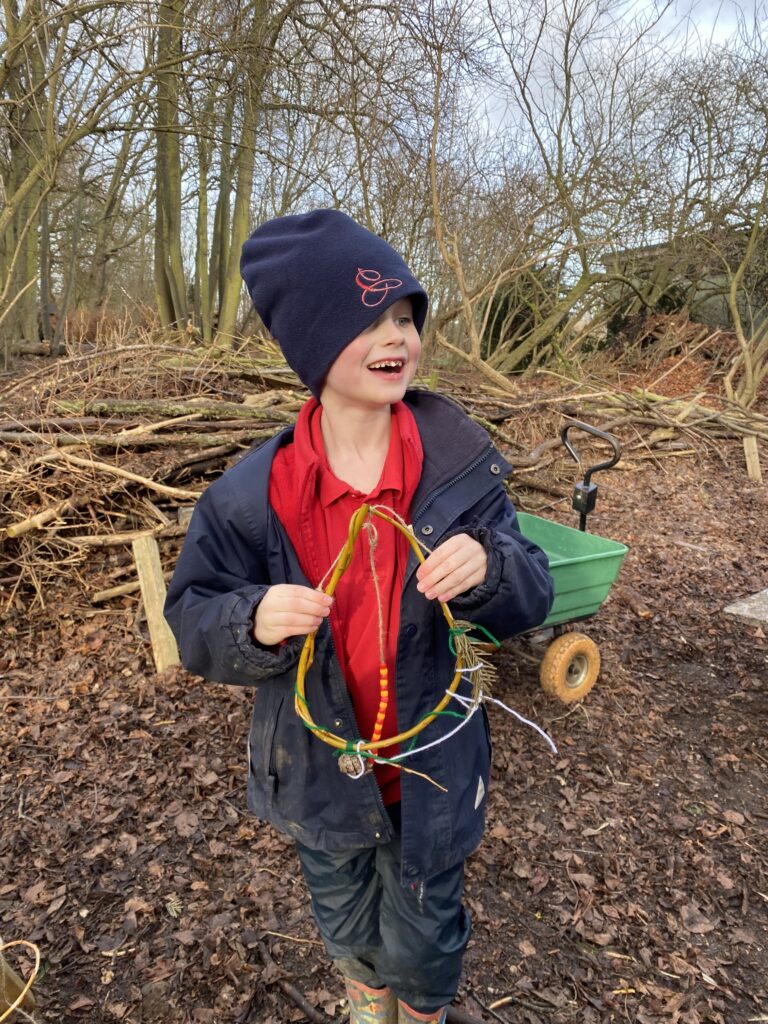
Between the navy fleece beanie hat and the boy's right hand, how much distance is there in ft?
1.68

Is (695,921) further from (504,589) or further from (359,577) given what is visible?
(359,577)

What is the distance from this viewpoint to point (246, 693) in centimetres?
381

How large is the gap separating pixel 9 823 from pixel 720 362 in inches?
529

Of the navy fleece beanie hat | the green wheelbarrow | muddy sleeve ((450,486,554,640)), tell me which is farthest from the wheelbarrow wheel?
the navy fleece beanie hat

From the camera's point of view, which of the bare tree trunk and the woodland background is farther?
the bare tree trunk

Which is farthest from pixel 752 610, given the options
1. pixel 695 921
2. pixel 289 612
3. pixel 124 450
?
pixel 124 450

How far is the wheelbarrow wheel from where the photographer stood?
12.0 ft

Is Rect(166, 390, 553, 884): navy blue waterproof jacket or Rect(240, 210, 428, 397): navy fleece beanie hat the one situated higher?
Rect(240, 210, 428, 397): navy fleece beanie hat

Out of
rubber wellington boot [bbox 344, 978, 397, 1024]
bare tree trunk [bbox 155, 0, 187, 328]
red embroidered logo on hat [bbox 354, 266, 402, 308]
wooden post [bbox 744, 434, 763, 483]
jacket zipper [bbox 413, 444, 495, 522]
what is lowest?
rubber wellington boot [bbox 344, 978, 397, 1024]

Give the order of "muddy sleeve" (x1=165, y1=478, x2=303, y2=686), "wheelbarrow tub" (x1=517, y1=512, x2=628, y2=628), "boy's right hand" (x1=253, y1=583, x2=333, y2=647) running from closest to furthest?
1. "boy's right hand" (x1=253, y1=583, x2=333, y2=647)
2. "muddy sleeve" (x1=165, y1=478, x2=303, y2=686)
3. "wheelbarrow tub" (x1=517, y1=512, x2=628, y2=628)

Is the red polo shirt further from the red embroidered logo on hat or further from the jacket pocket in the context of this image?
the red embroidered logo on hat

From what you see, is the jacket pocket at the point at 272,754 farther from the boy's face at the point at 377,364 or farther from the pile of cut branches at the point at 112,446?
the pile of cut branches at the point at 112,446

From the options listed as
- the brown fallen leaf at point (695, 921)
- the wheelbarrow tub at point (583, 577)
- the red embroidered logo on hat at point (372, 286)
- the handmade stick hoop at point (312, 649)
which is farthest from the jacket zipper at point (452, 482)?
the brown fallen leaf at point (695, 921)

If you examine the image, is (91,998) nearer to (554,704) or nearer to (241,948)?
(241,948)
